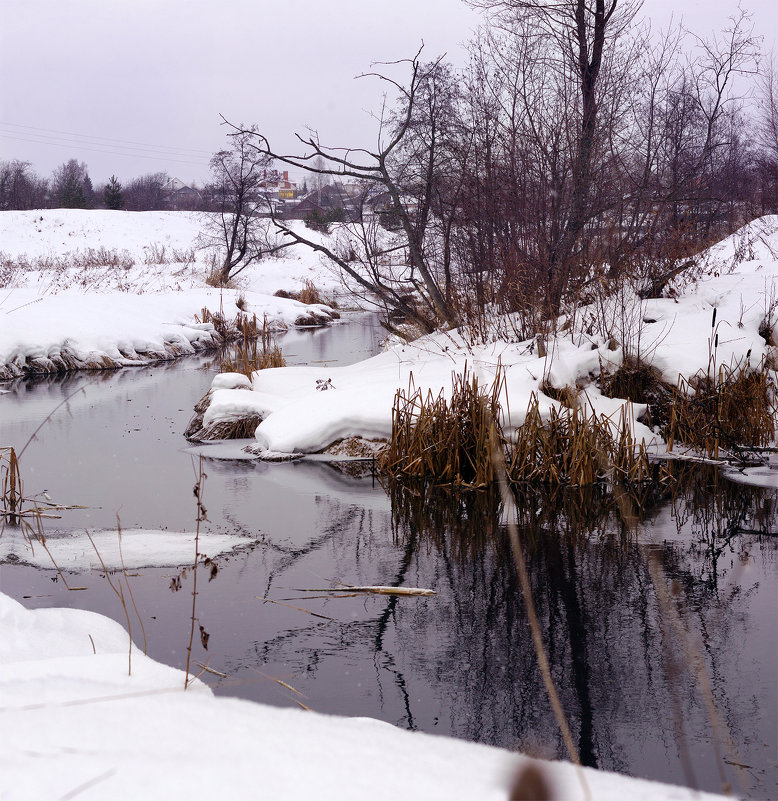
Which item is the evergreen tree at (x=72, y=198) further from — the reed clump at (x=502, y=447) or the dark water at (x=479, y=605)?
the reed clump at (x=502, y=447)

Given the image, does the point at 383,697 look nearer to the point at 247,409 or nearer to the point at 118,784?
the point at 118,784

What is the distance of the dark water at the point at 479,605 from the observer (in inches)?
132

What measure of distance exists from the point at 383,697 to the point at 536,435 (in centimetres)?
399

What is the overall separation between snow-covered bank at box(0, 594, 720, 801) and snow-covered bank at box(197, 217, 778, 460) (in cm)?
505

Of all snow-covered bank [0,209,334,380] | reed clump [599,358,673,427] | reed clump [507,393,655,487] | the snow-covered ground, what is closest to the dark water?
reed clump [507,393,655,487]

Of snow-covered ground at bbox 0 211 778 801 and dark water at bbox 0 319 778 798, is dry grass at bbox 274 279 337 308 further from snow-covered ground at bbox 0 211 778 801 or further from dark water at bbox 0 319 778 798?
dark water at bbox 0 319 778 798

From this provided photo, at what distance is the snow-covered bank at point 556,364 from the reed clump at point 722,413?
208 mm

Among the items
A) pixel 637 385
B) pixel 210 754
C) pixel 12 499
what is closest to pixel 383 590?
pixel 210 754

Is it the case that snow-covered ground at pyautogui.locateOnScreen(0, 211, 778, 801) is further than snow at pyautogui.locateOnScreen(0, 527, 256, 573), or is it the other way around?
snow at pyautogui.locateOnScreen(0, 527, 256, 573)

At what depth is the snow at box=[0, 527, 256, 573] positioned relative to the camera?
523 cm

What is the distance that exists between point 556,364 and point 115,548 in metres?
4.86

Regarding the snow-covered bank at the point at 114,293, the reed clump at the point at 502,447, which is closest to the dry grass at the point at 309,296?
the snow-covered bank at the point at 114,293

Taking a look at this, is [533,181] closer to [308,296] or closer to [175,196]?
[308,296]

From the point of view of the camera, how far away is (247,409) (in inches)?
374
